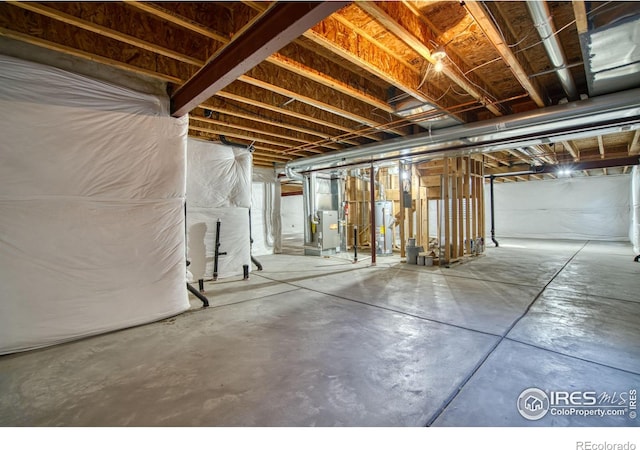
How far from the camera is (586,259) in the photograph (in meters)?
5.51

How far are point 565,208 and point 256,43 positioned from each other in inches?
474

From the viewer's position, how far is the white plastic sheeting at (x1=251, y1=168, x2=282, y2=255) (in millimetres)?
6930

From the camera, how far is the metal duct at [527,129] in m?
2.88

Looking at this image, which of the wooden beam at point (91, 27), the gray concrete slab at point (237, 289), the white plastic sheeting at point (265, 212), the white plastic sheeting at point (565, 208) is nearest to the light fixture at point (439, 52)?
the wooden beam at point (91, 27)

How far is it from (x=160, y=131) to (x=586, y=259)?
25.7 feet

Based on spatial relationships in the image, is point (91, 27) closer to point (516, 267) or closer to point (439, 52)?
point (439, 52)

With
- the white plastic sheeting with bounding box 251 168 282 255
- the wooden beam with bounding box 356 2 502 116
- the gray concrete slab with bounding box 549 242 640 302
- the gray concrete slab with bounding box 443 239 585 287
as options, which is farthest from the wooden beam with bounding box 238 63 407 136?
the white plastic sheeting with bounding box 251 168 282 255

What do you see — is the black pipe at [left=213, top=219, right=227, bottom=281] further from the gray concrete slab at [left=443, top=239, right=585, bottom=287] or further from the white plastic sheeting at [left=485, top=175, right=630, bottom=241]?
the white plastic sheeting at [left=485, top=175, right=630, bottom=241]

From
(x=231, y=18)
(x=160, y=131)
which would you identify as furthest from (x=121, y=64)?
(x=231, y=18)

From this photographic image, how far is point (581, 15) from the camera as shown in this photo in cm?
181

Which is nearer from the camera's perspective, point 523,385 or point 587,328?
point 523,385

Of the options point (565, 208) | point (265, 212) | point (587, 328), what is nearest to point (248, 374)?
point (587, 328)

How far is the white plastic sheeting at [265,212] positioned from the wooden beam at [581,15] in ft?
20.1

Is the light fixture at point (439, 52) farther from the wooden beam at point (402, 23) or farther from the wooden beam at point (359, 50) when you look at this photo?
the wooden beam at point (359, 50)
